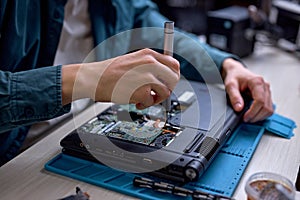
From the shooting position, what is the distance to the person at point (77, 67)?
2.28 ft

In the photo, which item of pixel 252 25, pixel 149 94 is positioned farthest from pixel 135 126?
pixel 252 25

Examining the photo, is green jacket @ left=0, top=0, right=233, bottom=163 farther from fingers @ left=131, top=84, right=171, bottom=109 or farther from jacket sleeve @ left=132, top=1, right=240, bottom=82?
fingers @ left=131, top=84, right=171, bottom=109

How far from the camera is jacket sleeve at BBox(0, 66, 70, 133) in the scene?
0.68 m

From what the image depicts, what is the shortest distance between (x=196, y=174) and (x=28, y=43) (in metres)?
0.53

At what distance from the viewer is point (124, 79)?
699mm

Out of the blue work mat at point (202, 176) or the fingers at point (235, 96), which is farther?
the fingers at point (235, 96)

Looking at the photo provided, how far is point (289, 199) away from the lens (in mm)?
588

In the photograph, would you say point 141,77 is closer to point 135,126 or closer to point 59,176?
point 135,126

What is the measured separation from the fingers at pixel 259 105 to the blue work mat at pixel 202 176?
7 centimetres

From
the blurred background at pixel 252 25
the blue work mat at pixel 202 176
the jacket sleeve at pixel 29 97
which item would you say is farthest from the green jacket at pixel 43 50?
the blurred background at pixel 252 25

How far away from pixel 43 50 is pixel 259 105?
540 mm

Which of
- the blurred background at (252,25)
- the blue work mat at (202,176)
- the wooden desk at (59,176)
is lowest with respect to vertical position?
the wooden desk at (59,176)

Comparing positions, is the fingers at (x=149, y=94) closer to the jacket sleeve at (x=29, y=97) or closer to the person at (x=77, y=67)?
the person at (x=77, y=67)

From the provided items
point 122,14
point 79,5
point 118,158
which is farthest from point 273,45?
point 118,158
